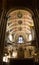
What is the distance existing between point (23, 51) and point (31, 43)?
301 cm

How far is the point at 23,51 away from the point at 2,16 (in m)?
11.8

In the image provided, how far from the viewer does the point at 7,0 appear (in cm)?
1669

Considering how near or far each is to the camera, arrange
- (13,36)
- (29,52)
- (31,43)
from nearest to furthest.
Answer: (31,43), (29,52), (13,36)

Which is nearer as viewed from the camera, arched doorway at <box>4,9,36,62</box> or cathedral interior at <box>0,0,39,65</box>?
cathedral interior at <box>0,0,39,65</box>

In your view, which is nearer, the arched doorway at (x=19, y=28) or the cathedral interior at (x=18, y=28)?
the cathedral interior at (x=18, y=28)

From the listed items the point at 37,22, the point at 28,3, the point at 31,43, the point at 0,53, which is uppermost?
the point at 28,3

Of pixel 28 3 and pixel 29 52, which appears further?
pixel 29 52

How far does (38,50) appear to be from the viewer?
17.2 m

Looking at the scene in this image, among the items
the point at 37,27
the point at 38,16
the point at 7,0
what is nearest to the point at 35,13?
the point at 38,16

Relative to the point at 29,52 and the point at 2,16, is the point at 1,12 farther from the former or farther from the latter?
the point at 29,52

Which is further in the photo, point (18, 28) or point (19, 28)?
point (19, 28)

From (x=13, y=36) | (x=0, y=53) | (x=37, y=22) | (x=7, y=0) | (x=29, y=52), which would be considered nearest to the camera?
(x=0, y=53)

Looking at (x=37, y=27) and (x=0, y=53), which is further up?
(x=37, y=27)

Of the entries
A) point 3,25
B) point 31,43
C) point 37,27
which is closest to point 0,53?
point 3,25
